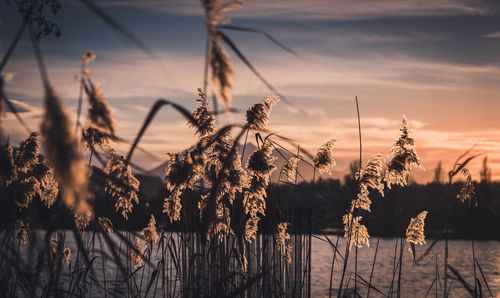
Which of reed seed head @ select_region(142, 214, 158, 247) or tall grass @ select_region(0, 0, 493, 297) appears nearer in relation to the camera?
→ tall grass @ select_region(0, 0, 493, 297)

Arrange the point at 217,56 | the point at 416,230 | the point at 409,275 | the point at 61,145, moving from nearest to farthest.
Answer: the point at 61,145 < the point at 217,56 < the point at 416,230 < the point at 409,275

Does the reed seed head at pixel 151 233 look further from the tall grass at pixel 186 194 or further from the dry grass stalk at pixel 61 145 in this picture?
→ the dry grass stalk at pixel 61 145

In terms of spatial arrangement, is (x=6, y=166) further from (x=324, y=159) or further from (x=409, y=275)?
(x=409, y=275)

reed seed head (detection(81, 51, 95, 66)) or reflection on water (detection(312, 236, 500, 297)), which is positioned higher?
reed seed head (detection(81, 51, 95, 66))

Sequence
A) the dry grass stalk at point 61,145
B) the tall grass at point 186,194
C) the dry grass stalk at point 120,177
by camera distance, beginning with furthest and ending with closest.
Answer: the dry grass stalk at point 120,177
the tall grass at point 186,194
the dry grass stalk at point 61,145

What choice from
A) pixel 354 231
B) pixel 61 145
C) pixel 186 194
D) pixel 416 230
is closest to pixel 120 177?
pixel 186 194

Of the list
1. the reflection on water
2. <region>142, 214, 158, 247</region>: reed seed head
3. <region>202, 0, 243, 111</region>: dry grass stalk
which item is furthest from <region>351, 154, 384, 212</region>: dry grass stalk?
the reflection on water

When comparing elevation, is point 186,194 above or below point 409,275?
above

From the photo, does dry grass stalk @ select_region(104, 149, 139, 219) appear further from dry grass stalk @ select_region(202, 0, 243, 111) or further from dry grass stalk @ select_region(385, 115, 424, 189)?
dry grass stalk @ select_region(385, 115, 424, 189)

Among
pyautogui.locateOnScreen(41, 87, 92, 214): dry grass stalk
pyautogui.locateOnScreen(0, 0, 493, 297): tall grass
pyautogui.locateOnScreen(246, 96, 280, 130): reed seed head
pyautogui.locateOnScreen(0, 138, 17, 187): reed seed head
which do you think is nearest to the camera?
pyautogui.locateOnScreen(41, 87, 92, 214): dry grass stalk

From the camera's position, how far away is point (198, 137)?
3707 mm

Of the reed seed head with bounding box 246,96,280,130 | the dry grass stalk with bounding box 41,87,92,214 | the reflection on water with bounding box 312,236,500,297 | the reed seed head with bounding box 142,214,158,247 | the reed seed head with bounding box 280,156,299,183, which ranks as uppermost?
the reed seed head with bounding box 246,96,280,130

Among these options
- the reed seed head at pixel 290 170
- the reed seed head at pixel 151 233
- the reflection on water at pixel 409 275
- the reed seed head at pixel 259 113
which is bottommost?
the reflection on water at pixel 409 275

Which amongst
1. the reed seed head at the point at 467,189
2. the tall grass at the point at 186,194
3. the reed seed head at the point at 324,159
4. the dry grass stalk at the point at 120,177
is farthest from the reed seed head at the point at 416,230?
the dry grass stalk at the point at 120,177
